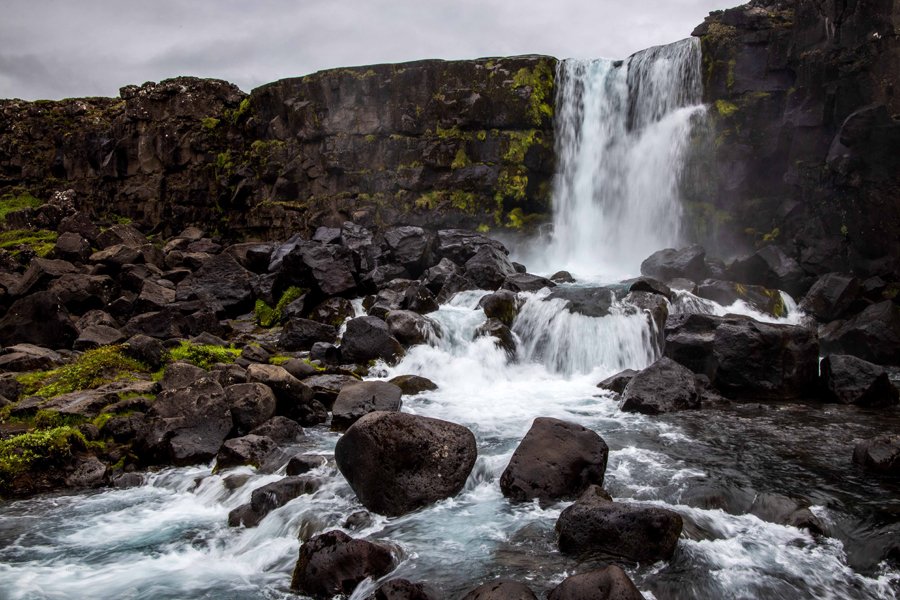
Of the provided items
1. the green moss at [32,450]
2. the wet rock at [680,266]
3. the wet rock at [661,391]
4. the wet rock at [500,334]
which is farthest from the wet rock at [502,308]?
the green moss at [32,450]

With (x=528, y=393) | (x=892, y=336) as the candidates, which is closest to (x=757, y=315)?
(x=892, y=336)

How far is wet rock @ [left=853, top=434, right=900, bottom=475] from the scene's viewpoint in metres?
8.68

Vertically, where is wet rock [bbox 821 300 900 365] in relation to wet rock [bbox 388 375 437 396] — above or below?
above

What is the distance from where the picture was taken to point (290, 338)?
55.8 ft

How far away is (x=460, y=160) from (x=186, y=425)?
1994 centimetres

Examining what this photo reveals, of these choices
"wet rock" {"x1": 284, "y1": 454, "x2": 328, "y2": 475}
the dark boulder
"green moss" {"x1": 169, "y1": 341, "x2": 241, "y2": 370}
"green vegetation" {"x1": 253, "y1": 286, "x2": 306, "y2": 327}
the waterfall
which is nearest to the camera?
"wet rock" {"x1": 284, "y1": 454, "x2": 328, "y2": 475}

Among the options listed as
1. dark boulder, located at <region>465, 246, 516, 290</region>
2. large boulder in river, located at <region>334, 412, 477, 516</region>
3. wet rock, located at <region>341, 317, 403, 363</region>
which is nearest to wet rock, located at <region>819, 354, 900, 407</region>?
large boulder in river, located at <region>334, 412, 477, 516</region>

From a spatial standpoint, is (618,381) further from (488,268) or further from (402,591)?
(402,591)

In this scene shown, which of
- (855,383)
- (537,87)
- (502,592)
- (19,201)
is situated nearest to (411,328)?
(855,383)

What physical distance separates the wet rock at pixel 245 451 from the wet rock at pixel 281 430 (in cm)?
51

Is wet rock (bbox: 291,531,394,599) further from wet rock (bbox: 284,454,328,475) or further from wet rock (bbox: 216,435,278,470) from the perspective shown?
wet rock (bbox: 216,435,278,470)

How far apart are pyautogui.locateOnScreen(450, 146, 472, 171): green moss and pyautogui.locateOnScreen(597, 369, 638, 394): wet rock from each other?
15889mm

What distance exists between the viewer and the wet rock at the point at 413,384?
14164 millimetres

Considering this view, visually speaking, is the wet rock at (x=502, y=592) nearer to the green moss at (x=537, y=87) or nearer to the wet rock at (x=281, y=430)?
the wet rock at (x=281, y=430)
